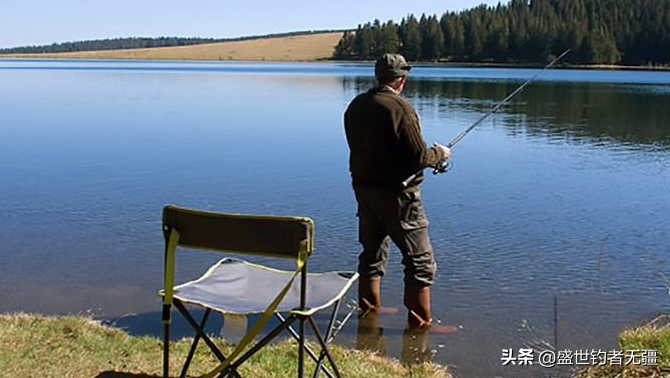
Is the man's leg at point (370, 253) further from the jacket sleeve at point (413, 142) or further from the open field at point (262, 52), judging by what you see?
the open field at point (262, 52)

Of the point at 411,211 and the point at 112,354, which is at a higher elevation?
the point at 411,211

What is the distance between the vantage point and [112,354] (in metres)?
4.68

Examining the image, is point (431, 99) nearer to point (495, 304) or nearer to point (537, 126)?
point (537, 126)

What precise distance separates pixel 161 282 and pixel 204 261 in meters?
0.72

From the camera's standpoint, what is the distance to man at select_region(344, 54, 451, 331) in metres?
5.35

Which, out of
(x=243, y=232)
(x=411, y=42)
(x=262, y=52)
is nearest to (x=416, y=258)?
(x=243, y=232)

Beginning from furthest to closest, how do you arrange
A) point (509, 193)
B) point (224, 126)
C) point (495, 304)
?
point (224, 126) → point (509, 193) → point (495, 304)

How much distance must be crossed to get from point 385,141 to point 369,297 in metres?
1.43

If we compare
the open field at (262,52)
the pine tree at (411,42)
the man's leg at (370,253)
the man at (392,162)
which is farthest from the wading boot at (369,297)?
the open field at (262,52)

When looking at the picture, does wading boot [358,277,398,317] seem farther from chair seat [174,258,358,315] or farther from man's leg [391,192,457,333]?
chair seat [174,258,358,315]

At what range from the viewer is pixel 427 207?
10328 millimetres

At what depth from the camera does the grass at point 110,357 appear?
14.4ft

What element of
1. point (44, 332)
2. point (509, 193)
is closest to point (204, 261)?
point (44, 332)

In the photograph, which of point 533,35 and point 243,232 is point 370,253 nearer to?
point 243,232
